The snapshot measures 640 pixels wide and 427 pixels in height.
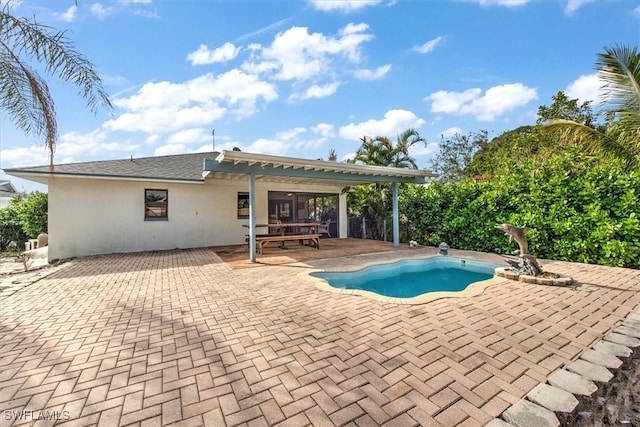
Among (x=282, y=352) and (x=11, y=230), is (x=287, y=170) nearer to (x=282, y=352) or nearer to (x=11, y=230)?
(x=282, y=352)

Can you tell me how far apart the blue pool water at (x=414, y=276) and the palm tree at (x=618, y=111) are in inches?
168

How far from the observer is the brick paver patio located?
6.71ft

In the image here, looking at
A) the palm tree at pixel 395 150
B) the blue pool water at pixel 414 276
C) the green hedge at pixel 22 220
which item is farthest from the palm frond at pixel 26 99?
the palm tree at pixel 395 150

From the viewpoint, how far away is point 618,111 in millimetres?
6941

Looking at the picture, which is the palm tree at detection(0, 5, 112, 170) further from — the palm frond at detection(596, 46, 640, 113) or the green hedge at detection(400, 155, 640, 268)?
the palm frond at detection(596, 46, 640, 113)

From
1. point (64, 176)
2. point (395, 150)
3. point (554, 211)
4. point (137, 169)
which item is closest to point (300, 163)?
point (137, 169)

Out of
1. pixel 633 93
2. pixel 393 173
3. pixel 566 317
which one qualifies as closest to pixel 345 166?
pixel 393 173

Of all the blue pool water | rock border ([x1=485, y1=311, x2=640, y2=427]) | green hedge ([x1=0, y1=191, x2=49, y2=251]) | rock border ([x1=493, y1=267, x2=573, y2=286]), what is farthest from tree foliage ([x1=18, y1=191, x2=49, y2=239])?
rock border ([x1=493, y1=267, x2=573, y2=286])

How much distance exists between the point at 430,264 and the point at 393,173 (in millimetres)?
3462

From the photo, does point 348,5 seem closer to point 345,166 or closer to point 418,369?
point 345,166

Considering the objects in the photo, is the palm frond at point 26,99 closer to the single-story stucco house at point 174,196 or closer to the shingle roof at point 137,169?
the single-story stucco house at point 174,196

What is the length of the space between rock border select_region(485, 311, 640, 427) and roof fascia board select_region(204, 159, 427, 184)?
22.8ft

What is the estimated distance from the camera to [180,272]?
6.68 meters

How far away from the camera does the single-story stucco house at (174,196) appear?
825cm
